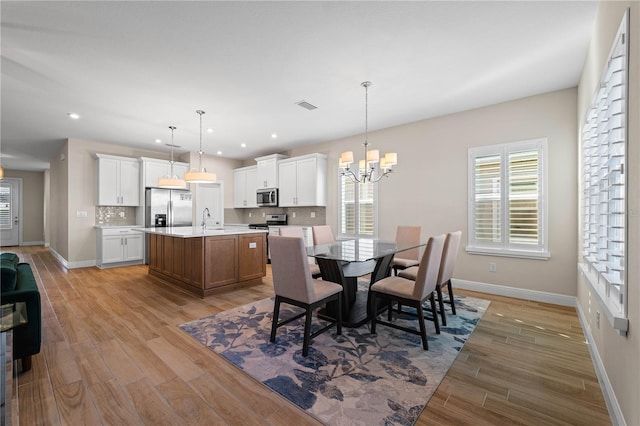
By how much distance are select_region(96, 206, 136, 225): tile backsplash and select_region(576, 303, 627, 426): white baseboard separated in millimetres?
8035

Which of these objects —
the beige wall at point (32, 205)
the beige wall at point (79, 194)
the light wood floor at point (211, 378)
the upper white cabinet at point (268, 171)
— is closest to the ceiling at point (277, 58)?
the beige wall at point (79, 194)

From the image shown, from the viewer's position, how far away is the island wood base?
12.9 feet

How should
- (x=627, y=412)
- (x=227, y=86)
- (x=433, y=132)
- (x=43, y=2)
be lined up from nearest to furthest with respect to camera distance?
(x=627, y=412) < (x=43, y=2) < (x=227, y=86) < (x=433, y=132)

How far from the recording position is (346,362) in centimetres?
221

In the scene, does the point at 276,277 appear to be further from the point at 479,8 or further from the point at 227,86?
the point at 479,8

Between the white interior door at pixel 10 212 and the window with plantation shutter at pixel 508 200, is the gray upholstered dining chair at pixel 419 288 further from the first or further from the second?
the white interior door at pixel 10 212

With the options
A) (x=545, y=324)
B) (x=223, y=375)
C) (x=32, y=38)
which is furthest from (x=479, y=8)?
(x=32, y=38)

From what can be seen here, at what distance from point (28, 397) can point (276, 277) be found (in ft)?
5.70

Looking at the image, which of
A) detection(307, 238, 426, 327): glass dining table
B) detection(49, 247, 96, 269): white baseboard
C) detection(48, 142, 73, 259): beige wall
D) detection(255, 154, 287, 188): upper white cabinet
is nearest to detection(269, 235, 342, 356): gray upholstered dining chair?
detection(307, 238, 426, 327): glass dining table

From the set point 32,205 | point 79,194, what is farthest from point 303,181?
point 32,205

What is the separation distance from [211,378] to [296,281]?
35.7 inches

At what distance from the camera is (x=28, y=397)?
179 centimetres

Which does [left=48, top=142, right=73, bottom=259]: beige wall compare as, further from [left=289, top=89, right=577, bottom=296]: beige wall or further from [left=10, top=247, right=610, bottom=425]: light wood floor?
[left=289, top=89, right=577, bottom=296]: beige wall

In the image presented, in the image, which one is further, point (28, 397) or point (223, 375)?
point (223, 375)
